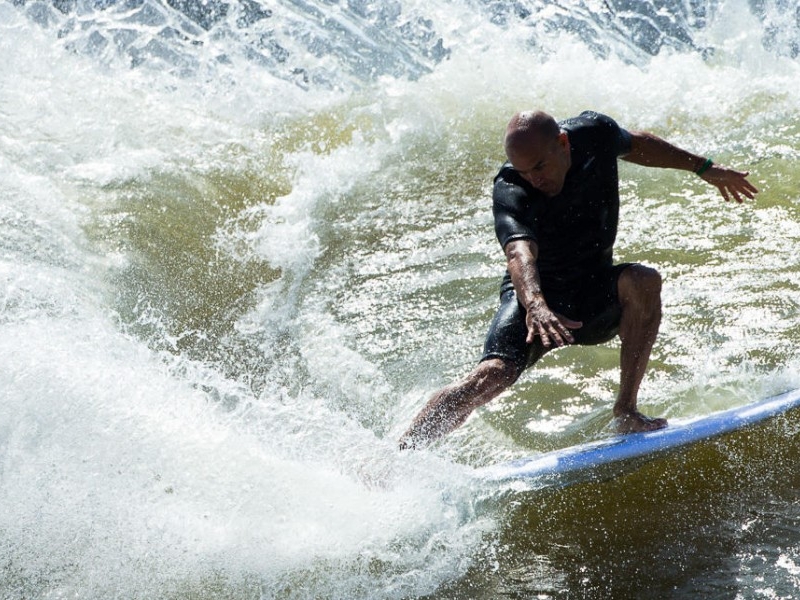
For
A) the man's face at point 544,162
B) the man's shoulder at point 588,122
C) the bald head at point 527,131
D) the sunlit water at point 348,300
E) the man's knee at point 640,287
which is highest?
the man's shoulder at point 588,122

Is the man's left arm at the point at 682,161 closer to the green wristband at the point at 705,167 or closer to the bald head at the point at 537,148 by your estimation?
the green wristband at the point at 705,167

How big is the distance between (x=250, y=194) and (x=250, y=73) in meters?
2.14

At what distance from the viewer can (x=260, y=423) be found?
4.24m

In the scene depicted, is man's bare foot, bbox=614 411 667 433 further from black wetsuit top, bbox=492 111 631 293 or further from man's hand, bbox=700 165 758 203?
man's hand, bbox=700 165 758 203

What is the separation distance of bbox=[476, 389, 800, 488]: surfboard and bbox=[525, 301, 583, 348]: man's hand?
1.81 ft

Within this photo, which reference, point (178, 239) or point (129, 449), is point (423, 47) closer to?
point (178, 239)

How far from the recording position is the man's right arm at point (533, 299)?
366 cm

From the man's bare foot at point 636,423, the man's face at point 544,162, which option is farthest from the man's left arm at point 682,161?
the man's bare foot at point 636,423

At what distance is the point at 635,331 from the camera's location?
4266 mm

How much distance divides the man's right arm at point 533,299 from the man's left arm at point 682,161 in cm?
92

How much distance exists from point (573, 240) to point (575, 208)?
0.14m

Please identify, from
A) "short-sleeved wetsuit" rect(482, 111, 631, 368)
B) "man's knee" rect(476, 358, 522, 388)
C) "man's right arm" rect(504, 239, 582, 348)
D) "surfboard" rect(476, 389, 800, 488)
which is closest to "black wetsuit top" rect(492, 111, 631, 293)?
"short-sleeved wetsuit" rect(482, 111, 631, 368)

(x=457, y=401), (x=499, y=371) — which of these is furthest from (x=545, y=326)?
(x=457, y=401)

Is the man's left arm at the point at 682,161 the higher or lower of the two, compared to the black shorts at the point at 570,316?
higher
